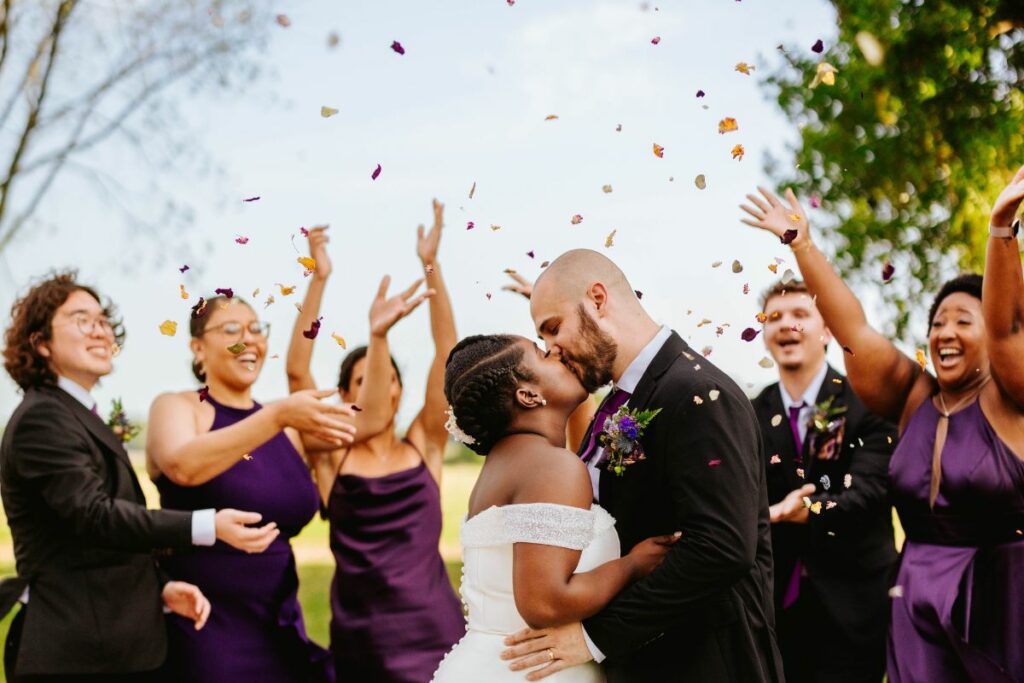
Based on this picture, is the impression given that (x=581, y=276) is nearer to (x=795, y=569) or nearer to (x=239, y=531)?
(x=239, y=531)

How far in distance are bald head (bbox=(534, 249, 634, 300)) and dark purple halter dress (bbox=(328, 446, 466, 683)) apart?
2178 mm

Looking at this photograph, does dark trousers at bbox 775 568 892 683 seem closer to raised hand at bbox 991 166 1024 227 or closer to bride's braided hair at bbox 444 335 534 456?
raised hand at bbox 991 166 1024 227

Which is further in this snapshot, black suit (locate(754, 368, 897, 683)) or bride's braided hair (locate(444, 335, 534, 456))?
→ black suit (locate(754, 368, 897, 683))

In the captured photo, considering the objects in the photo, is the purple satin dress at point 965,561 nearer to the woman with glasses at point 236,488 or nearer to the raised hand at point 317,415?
the raised hand at point 317,415

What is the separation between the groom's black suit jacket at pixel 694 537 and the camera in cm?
299

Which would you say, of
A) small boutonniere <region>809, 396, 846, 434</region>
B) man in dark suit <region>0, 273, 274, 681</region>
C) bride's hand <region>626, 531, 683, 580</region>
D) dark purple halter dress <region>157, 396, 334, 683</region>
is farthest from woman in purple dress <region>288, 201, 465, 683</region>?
bride's hand <region>626, 531, 683, 580</region>

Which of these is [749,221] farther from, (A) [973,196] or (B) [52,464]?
(A) [973,196]

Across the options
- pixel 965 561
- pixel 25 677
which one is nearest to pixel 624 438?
pixel 965 561

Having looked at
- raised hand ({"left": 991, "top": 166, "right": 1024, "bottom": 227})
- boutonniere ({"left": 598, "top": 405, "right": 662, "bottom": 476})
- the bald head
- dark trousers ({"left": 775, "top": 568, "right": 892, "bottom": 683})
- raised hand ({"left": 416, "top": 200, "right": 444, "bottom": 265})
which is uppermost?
raised hand ({"left": 416, "top": 200, "right": 444, "bottom": 265})

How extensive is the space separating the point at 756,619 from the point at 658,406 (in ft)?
2.31

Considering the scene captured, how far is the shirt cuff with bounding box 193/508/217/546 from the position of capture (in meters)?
4.31

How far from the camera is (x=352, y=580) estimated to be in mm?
5355

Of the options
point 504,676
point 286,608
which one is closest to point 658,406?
point 504,676

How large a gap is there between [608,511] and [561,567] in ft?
1.18
